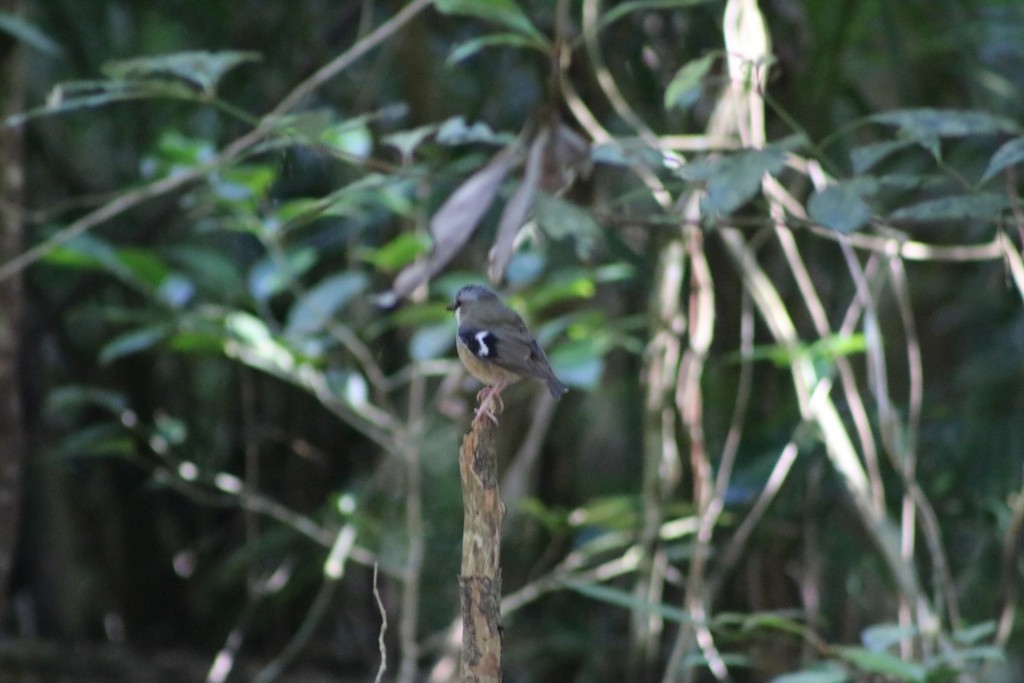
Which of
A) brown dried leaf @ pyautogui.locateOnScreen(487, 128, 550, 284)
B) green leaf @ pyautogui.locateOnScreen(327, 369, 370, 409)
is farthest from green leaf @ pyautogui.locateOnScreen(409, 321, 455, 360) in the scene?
brown dried leaf @ pyautogui.locateOnScreen(487, 128, 550, 284)

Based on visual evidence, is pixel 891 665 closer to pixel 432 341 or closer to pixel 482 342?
pixel 482 342

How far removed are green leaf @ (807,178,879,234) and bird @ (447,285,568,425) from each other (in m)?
0.87

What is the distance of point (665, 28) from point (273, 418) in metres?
2.60

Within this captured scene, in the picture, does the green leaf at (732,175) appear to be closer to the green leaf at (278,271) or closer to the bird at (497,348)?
the bird at (497,348)

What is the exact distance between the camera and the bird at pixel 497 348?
11.3ft

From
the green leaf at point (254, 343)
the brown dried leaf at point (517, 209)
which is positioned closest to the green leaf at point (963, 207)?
the brown dried leaf at point (517, 209)

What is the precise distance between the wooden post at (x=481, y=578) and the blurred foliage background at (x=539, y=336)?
0.74 metres

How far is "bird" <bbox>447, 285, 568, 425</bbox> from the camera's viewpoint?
3443mm

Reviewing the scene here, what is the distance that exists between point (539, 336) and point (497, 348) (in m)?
1.04

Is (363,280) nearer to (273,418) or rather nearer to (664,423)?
(664,423)

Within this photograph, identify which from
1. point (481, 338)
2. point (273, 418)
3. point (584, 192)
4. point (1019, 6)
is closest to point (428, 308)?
point (584, 192)

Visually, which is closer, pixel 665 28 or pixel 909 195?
pixel 665 28

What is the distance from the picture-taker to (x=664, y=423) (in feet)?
15.0

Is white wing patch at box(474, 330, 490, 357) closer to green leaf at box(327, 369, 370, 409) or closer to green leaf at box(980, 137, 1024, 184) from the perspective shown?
green leaf at box(327, 369, 370, 409)
